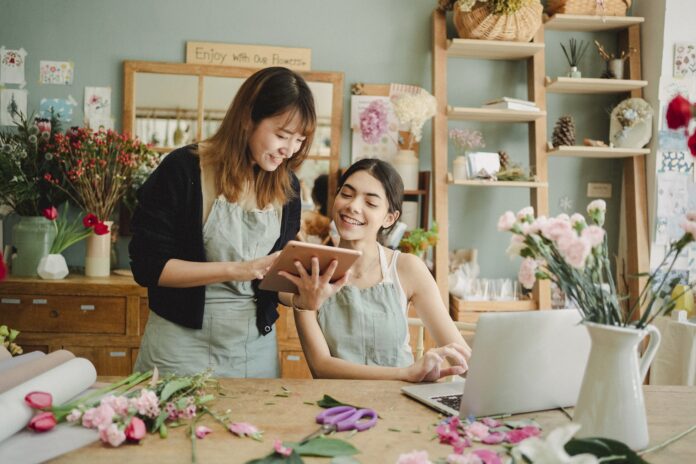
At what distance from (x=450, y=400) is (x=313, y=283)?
45 cm

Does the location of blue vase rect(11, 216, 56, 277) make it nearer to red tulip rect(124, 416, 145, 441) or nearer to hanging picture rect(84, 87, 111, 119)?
hanging picture rect(84, 87, 111, 119)

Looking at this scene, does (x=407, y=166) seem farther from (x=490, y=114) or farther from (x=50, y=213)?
(x=50, y=213)

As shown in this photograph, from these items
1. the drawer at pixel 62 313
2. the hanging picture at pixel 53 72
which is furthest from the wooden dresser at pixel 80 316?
the hanging picture at pixel 53 72

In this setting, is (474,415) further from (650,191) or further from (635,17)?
(635,17)

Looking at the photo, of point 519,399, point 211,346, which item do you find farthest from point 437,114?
point 519,399

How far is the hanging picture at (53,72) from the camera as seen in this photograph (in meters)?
3.40

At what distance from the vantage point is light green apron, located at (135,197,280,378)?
1769 mm

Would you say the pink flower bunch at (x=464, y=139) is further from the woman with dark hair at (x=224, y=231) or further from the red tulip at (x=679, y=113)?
the red tulip at (x=679, y=113)

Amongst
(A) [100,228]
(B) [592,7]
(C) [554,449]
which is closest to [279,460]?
(C) [554,449]

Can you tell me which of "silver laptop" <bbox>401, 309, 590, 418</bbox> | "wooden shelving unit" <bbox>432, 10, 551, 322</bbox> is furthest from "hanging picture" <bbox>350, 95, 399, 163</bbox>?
"silver laptop" <bbox>401, 309, 590, 418</bbox>

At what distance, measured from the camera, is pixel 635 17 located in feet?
11.5

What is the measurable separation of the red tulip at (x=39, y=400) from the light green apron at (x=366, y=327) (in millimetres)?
834

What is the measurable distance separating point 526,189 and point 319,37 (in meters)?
1.52

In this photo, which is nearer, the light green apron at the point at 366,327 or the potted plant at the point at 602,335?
the potted plant at the point at 602,335
